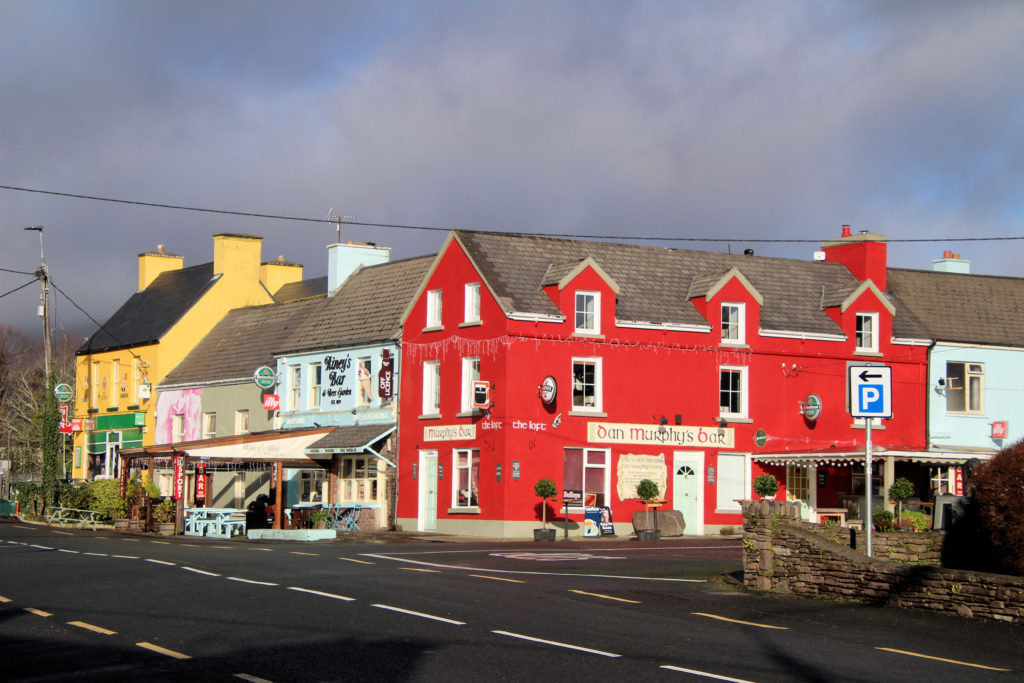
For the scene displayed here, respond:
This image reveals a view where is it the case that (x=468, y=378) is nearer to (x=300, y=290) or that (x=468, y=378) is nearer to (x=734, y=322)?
(x=734, y=322)

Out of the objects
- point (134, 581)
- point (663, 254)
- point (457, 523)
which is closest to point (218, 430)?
point (457, 523)

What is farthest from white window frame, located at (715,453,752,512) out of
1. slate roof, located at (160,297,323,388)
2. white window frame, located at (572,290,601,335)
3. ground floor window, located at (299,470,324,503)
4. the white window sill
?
slate roof, located at (160,297,323,388)

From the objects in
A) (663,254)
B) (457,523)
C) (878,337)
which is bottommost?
(457,523)

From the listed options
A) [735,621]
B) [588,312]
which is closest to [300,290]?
[588,312]

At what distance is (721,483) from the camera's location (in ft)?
136

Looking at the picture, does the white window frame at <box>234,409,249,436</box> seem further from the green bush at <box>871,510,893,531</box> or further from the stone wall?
the stone wall

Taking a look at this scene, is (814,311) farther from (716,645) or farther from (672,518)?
(716,645)

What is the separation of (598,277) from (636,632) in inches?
1010

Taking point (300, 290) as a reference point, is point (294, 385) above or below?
below

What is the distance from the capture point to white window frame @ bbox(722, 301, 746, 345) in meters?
42.5

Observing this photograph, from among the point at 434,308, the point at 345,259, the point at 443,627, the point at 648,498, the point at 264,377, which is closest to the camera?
the point at 443,627

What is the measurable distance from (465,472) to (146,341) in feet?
79.1

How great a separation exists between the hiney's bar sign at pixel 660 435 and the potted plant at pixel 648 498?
5.04 ft

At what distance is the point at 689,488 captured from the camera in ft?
135
